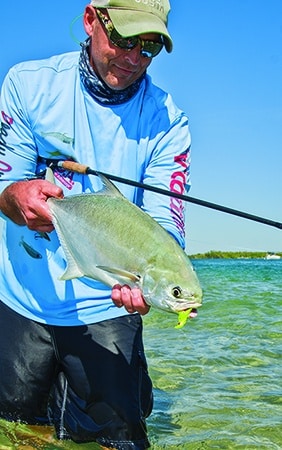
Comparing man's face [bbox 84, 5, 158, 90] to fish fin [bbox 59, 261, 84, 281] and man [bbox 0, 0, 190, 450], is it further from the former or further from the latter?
fish fin [bbox 59, 261, 84, 281]

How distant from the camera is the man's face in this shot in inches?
150

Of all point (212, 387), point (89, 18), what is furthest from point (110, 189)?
point (212, 387)

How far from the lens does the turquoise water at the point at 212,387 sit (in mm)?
5078

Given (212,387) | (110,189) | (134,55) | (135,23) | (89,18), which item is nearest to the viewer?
(110,189)

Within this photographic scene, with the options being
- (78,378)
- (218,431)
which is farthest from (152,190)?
(218,431)

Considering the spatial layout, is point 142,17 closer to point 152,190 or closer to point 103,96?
point 103,96

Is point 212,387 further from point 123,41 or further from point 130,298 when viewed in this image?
point 123,41

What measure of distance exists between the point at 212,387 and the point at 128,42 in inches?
159

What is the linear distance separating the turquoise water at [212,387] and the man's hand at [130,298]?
4.32 feet

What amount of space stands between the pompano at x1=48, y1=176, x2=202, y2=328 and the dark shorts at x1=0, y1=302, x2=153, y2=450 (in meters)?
0.74

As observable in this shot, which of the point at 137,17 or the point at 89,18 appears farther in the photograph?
the point at 89,18

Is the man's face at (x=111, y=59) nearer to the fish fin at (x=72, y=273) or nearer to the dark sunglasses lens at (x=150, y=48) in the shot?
the dark sunglasses lens at (x=150, y=48)

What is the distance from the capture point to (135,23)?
12.1 ft

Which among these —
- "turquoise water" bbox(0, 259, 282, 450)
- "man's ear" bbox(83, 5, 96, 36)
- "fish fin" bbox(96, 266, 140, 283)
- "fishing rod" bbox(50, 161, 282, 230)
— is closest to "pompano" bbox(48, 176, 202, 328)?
"fish fin" bbox(96, 266, 140, 283)
